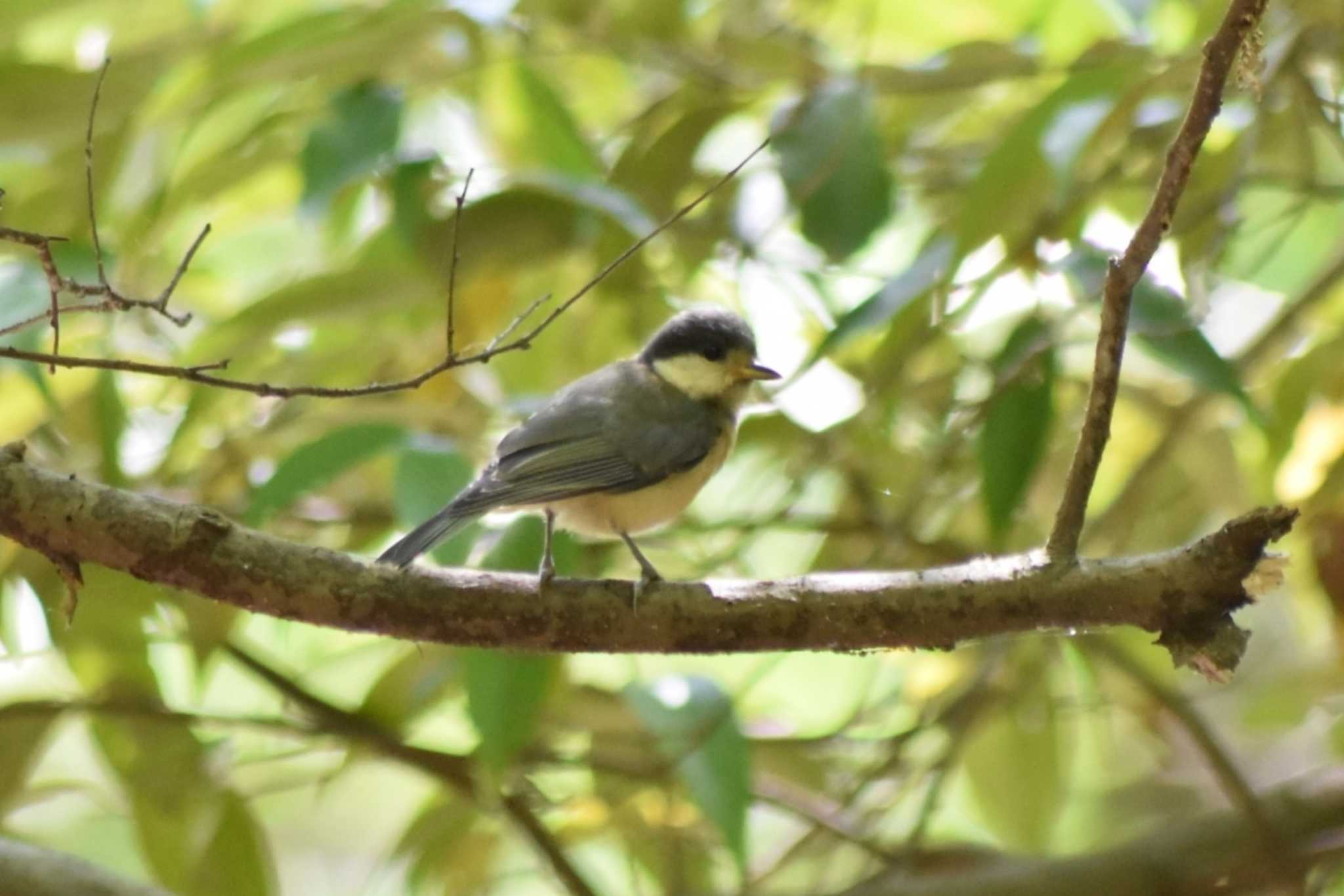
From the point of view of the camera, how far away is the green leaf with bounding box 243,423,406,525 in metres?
2.03

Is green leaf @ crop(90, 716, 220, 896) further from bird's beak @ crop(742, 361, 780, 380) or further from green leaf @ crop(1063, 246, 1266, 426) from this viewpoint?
green leaf @ crop(1063, 246, 1266, 426)

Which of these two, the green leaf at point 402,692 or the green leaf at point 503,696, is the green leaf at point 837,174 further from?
the green leaf at point 402,692

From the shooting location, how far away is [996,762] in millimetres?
2805

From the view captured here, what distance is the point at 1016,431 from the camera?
6.59 ft

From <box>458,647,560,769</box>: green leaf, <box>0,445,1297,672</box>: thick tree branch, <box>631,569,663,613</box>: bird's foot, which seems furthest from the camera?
<box>458,647,560,769</box>: green leaf

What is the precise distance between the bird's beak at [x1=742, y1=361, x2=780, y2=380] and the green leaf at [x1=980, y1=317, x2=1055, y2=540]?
26.9 inches

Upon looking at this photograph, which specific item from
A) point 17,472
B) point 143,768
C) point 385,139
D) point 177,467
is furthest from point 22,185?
point 17,472

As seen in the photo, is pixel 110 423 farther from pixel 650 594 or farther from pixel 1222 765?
pixel 1222 765

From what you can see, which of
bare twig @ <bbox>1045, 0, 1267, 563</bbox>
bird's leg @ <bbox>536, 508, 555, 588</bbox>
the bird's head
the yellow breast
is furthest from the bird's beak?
bare twig @ <bbox>1045, 0, 1267, 563</bbox>

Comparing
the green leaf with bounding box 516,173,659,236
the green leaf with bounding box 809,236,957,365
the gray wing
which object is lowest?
the green leaf with bounding box 809,236,957,365

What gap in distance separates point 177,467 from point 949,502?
149 cm

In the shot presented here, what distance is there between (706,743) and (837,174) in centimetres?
93

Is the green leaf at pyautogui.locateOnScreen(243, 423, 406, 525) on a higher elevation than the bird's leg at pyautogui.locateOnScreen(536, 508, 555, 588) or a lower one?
higher

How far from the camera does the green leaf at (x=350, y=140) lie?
220 cm
